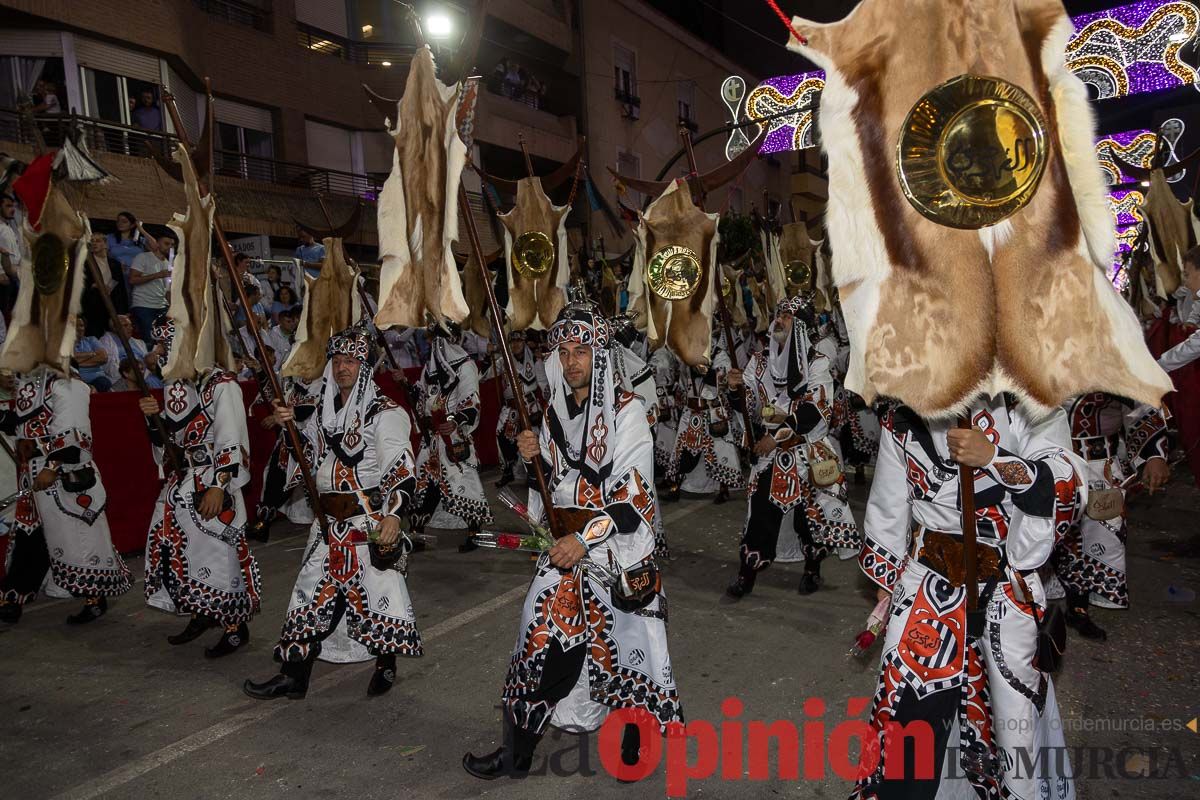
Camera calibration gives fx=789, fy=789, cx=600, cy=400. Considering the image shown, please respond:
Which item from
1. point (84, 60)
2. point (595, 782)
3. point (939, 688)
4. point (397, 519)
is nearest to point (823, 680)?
point (595, 782)

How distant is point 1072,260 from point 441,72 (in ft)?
8.03

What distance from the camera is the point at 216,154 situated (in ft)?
51.0

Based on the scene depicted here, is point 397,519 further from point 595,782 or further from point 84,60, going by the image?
point 84,60

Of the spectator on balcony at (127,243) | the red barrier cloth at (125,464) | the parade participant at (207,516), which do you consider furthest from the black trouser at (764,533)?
the spectator on balcony at (127,243)

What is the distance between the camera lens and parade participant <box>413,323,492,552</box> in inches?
307

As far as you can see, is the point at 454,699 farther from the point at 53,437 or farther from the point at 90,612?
the point at 53,437

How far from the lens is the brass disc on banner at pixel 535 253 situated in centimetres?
706

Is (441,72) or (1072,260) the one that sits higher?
(441,72)

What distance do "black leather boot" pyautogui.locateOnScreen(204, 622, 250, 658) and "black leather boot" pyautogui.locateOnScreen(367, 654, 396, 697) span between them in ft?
4.16

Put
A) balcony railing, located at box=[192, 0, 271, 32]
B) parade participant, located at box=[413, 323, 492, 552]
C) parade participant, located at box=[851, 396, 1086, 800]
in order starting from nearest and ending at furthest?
parade participant, located at box=[851, 396, 1086, 800]
parade participant, located at box=[413, 323, 492, 552]
balcony railing, located at box=[192, 0, 271, 32]

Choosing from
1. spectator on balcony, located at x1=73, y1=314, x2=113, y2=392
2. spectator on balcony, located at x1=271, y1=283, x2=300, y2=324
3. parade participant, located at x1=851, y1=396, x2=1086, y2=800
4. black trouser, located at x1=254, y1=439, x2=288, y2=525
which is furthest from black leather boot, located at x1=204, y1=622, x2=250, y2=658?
spectator on balcony, located at x1=271, y1=283, x2=300, y2=324

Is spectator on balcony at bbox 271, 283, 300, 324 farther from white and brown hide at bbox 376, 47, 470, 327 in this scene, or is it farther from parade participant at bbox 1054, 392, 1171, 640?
parade participant at bbox 1054, 392, 1171, 640

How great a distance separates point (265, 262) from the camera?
11359 mm

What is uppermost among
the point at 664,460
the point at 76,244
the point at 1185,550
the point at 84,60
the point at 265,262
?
the point at 84,60
